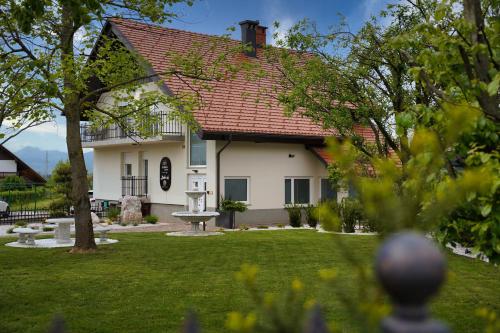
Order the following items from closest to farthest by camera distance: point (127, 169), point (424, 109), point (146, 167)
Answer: point (424, 109)
point (146, 167)
point (127, 169)

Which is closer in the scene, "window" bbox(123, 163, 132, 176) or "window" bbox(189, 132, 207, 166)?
"window" bbox(189, 132, 207, 166)

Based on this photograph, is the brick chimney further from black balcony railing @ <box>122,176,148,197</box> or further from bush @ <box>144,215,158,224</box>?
bush @ <box>144,215,158,224</box>

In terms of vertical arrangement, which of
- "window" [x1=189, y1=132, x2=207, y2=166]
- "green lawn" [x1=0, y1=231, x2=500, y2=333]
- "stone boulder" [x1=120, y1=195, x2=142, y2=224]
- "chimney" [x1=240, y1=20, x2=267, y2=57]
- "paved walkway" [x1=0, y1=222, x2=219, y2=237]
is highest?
"chimney" [x1=240, y1=20, x2=267, y2=57]

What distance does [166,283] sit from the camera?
33.2ft

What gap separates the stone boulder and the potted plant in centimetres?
441

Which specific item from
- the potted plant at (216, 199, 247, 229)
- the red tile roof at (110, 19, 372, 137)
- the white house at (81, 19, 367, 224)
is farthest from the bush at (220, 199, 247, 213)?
the red tile roof at (110, 19, 372, 137)

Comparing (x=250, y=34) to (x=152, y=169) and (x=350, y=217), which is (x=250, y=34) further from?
(x=350, y=217)

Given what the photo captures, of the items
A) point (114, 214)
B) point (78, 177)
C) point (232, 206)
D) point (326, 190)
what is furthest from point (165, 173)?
point (78, 177)

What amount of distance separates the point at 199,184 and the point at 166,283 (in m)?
14.6

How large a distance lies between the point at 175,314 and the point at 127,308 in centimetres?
88

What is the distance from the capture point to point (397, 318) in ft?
5.02

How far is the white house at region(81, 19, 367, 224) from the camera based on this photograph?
23891mm

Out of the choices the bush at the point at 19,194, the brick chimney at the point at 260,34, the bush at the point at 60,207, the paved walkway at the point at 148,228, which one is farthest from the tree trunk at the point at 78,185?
the bush at the point at 19,194

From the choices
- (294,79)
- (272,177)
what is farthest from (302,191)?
(294,79)
